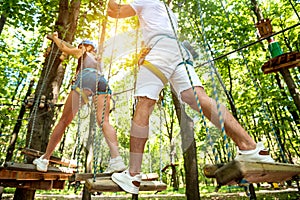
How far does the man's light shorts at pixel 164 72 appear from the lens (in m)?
1.92

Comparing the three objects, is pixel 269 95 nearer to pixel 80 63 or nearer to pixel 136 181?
pixel 80 63

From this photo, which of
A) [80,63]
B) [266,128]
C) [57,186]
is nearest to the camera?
[80,63]

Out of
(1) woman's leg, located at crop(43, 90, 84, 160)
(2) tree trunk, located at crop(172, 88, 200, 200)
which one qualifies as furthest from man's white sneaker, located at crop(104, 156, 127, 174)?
(2) tree trunk, located at crop(172, 88, 200, 200)

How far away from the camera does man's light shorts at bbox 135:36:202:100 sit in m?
A: 1.92

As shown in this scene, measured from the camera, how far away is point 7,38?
14203 mm

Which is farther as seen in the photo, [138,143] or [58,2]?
[58,2]

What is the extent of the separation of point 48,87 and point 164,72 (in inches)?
125

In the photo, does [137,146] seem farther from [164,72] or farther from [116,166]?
[116,166]

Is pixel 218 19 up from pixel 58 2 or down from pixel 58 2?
up

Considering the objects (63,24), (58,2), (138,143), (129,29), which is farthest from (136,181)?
(129,29)

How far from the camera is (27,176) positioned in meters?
2.94

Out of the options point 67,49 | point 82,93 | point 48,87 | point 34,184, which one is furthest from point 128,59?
point 82,93

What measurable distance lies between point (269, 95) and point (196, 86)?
339 inches

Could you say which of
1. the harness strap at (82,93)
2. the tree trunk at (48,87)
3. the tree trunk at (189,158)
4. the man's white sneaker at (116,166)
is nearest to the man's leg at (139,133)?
the man's white sneaker at (116,166)
